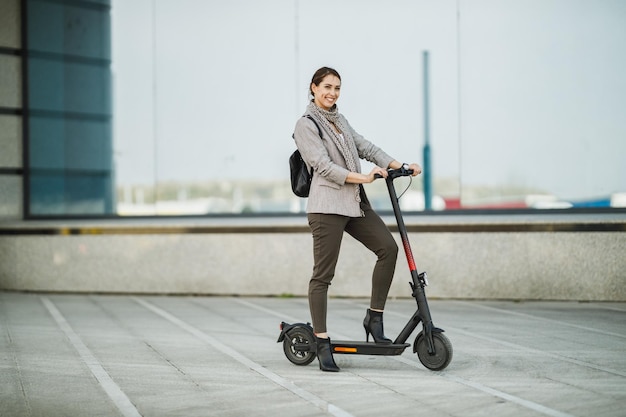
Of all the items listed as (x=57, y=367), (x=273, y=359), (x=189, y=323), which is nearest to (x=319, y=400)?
(x=273, y=359)

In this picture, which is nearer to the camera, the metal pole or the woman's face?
the woman's face

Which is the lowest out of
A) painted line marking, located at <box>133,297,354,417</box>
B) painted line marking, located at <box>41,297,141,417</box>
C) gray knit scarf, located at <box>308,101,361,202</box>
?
painted line marking, located at <box>41,297,141,417</box>

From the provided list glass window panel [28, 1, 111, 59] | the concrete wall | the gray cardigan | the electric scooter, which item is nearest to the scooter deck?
the electric scooter

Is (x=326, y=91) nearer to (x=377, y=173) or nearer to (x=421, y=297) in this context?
(x=377, y=173)

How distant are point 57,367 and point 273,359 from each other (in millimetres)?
1437

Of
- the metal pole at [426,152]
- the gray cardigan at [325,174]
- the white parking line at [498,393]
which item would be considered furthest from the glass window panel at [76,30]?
the white parking line at [498,393]

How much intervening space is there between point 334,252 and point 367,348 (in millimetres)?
635

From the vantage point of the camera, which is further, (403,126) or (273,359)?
(403,126)

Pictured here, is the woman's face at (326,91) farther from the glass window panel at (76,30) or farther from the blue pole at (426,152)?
the glass window panel at (76,30)

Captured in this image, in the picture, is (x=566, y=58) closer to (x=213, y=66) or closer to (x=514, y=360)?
(x=213, y=66)

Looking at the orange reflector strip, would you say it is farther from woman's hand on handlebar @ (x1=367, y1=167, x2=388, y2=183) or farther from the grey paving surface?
woman's hand on handlebar @ (x1=367, y1=167, x2=388, y2=183)

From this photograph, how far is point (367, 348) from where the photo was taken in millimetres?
6309

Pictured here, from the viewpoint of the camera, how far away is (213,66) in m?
12.5

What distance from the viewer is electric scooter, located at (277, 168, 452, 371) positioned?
20.3 ft
